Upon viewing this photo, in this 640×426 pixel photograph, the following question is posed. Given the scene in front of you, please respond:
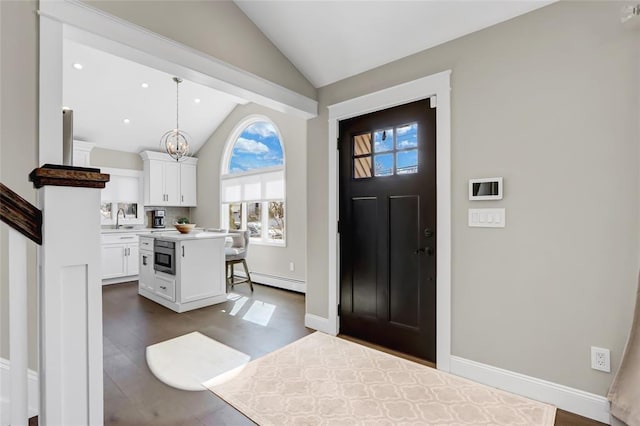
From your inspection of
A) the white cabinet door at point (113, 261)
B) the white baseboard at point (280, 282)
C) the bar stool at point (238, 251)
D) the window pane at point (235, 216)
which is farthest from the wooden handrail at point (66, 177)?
the white cabinet door at point (113, 261)

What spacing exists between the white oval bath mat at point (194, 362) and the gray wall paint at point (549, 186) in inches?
73.3

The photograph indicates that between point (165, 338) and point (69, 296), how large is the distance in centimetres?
266

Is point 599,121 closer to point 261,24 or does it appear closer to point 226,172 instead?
point 261,24

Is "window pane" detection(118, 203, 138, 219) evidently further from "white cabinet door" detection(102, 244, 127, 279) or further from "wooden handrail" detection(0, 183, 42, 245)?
"wooden handrail" detection(0, 183, 42, 245)

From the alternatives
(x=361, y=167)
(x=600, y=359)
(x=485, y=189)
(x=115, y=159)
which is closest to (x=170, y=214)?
(x=115, y=159)

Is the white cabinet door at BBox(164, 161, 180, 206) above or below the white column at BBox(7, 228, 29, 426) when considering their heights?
above

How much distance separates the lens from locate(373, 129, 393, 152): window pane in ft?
9.83

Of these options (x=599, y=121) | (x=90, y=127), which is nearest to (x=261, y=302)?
(x=599, y=121)

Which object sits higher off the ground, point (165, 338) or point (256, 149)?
point (256, 149)

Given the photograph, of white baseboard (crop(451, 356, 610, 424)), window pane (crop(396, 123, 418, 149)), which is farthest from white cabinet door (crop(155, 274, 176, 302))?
white baseboard (crop(451, 356, 610, 424))

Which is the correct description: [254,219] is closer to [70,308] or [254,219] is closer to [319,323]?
[319,323]

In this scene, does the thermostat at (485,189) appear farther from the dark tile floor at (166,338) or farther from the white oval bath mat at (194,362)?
the white oval bath mat at (194,362)

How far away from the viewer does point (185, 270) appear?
13.6 ft

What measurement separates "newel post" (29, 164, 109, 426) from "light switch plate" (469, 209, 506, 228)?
2.36 m
